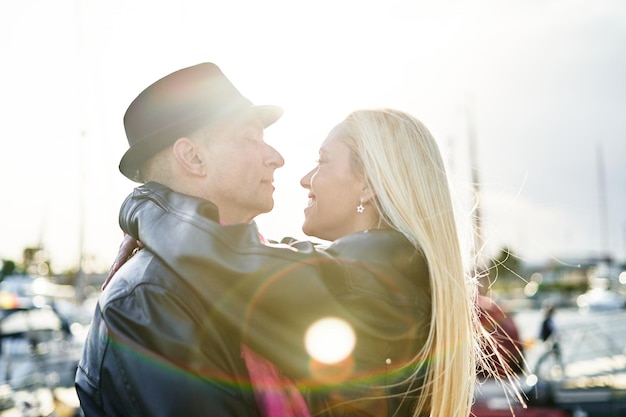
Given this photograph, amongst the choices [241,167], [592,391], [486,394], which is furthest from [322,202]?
[592,391]

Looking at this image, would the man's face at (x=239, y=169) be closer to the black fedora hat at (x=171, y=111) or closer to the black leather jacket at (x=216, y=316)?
the black fedora hat at (x=171, y=111)

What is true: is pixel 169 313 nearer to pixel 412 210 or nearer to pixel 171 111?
pixel 171 111

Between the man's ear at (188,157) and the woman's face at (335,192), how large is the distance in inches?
22.1

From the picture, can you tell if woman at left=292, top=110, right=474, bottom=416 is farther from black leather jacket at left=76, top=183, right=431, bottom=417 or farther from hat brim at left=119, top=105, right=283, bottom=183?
hat brim at left=119, top=105, right=283, bottom=183

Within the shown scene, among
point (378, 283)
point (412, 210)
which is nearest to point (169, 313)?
point (378, 283)

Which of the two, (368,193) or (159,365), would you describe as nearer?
(159,365)

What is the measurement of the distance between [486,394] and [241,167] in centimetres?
561

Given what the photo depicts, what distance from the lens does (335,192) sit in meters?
2.97

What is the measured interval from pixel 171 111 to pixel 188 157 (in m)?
0.20

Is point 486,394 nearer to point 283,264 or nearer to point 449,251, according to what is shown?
point 449,251

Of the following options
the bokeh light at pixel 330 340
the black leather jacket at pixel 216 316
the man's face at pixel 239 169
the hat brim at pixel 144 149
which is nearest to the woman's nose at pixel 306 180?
the man's face at pixel 239 169

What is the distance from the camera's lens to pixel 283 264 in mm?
2176

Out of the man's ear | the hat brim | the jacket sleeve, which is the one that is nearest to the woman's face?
the hat brim

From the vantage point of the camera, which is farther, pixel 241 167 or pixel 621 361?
pixel 621 361
